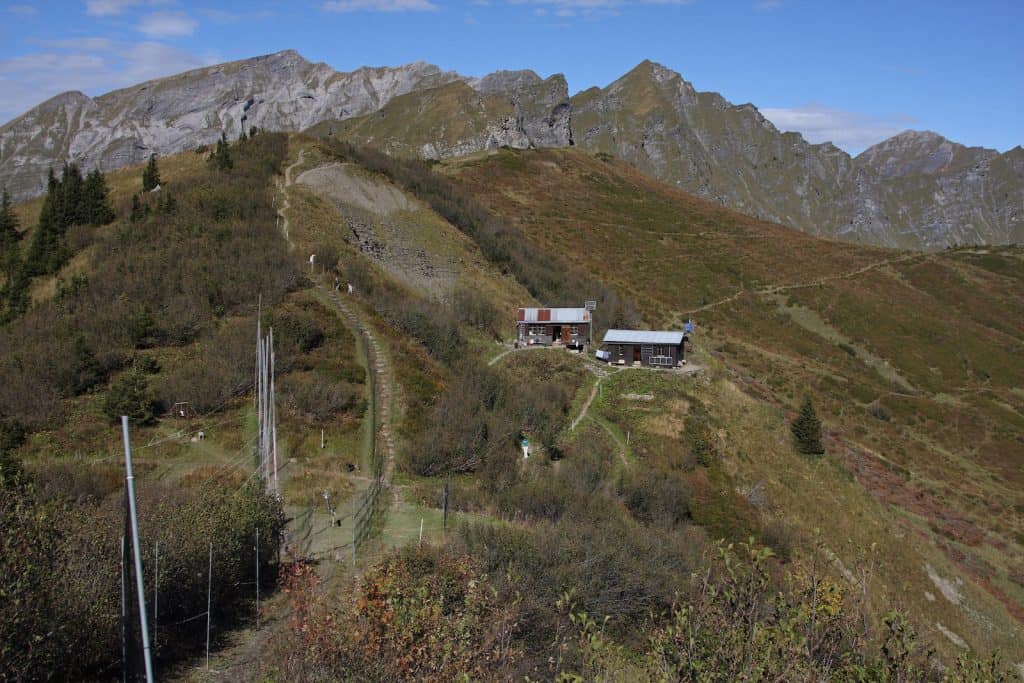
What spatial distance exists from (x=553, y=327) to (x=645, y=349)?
5105mm

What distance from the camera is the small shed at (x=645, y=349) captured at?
33.7 m

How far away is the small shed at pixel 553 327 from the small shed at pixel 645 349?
2325 mm

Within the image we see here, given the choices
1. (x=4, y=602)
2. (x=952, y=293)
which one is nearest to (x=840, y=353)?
(x=952, y=293)

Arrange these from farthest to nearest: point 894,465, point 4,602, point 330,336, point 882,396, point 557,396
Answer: point 882,396 < point 894,465 < point 557,396 < point 330,336 < point 4,602

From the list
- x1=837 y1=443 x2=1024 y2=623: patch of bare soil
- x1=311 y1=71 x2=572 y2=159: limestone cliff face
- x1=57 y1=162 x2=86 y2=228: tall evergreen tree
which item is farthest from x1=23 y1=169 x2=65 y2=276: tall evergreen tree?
x1=311 y1=71 x2=572 y2=159: limestone cliff face

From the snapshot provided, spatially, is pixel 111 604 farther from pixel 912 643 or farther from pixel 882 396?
pixel 882 396

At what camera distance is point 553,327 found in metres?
36.4

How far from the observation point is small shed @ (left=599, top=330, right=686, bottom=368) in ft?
111

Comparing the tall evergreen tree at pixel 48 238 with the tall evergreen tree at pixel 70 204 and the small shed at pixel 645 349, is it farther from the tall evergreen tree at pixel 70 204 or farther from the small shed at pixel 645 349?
the small shed at pixel 645 349

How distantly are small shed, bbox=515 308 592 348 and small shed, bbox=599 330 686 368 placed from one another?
7.63 ft

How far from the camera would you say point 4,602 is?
6594 mm

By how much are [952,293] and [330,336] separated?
74.7 meters

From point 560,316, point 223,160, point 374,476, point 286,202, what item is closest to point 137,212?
point 286,202

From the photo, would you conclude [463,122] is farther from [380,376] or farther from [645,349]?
[380,376]
